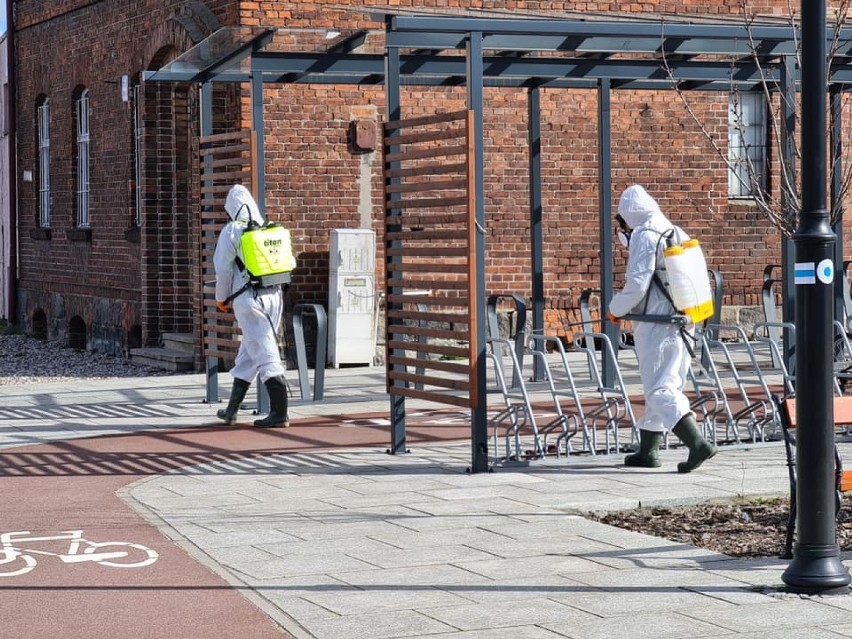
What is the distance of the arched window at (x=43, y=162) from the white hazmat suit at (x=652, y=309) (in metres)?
17.6

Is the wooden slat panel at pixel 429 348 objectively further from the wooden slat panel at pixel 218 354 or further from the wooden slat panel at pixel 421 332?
the wooden slat panel at pixel 218 354

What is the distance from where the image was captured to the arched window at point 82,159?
24.0 metres

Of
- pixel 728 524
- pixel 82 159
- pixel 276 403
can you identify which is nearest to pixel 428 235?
pixel 276 403

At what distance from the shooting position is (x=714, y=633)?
586cm

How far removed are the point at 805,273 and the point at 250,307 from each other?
22.2 feet

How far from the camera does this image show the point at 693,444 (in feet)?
32.1

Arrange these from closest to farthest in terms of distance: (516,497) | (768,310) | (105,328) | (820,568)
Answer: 1. (820,568)
2. (516,497)
3. (768,310)
4. (105,328)

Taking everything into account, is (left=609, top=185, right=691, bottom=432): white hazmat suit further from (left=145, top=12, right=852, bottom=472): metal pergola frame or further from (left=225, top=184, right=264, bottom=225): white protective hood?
(left=225, top=184, right=264, bottom=225): white protective hood

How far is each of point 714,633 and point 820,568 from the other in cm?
84

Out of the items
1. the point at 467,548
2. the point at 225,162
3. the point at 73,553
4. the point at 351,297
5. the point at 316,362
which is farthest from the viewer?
the point at 351,297

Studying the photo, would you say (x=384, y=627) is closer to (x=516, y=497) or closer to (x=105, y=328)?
(x=516, y=497)

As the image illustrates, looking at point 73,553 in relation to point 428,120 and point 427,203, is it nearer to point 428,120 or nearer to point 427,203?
point 427,203

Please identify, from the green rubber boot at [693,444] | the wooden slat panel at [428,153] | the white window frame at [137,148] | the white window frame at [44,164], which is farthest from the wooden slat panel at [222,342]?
the white window frame at [44,164]

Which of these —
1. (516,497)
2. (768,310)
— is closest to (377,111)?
(768,310)
